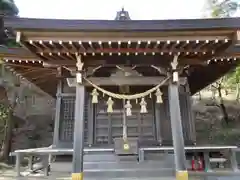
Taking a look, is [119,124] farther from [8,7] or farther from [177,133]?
[8,7]

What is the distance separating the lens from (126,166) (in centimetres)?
628

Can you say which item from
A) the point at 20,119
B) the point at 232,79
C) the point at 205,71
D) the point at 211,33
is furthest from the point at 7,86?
the point at 232,79

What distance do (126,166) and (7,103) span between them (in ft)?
31.0

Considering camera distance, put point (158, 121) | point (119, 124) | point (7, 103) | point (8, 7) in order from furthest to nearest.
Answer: point (8, 7)
point (7, 103)
point (119, 124)
point (158, 121)

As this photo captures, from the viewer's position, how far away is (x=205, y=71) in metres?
7.01

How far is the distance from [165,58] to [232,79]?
38.1 feet

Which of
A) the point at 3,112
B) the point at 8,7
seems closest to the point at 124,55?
the point at 3,112

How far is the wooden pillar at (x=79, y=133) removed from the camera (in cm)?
457

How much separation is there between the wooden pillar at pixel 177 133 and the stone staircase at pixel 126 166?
1.64 m

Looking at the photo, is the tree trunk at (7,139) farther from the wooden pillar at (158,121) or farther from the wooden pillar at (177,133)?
the wooden pillar at (177,133)

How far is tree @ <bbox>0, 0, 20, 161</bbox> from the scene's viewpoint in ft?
39.4

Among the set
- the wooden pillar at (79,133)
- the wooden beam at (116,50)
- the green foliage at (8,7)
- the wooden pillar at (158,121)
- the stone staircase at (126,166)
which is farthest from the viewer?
the green foliage at (8,7)

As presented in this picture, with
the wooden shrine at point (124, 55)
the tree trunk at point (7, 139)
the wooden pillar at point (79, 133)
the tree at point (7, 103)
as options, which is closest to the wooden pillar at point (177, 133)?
the wooden shrine at point (124, 55)

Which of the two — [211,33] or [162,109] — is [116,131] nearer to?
[162,109]
